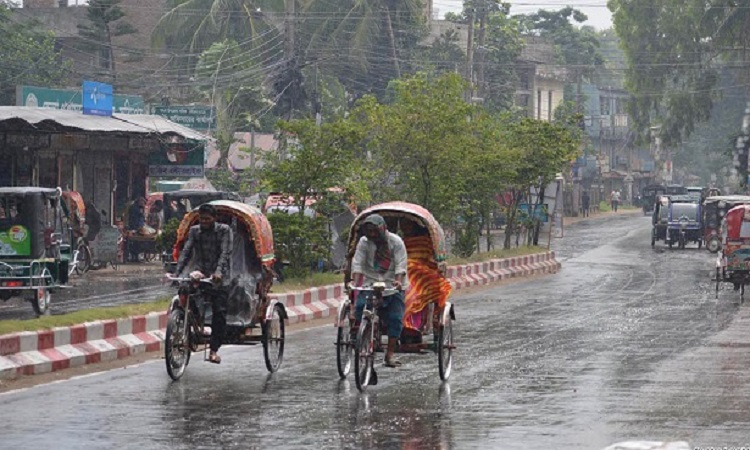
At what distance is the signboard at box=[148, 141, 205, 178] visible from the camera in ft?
158

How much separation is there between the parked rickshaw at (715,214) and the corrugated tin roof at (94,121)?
22.8m

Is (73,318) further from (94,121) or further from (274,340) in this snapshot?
(94,121)

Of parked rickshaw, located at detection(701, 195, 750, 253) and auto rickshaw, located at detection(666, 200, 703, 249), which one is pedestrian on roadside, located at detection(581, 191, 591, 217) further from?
parked rickshaw, located at detection(701, 195, 750, 253)

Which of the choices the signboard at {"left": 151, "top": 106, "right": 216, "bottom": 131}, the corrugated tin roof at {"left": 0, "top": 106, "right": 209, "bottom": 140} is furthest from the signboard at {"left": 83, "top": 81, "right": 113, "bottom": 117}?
the signboard at {"left": 151, "top": 106, "right": 216, "bottom": 131}

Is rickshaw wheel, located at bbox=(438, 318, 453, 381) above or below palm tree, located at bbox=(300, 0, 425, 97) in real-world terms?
below

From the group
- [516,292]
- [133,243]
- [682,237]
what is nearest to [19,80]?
[133,243]

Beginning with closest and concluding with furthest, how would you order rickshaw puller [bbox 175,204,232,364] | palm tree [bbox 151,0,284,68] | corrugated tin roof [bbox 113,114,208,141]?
rickshaw puller [bbox 175,204,232,364] < corrugated tin roof [bbox 113,114,208,141] < palm tree [bbox 151,0,284,68]

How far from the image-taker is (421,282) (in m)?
16.9

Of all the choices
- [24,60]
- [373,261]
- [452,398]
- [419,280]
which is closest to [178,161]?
[24,60]

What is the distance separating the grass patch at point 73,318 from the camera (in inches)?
693

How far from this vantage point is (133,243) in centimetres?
4272

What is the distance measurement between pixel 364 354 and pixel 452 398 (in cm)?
102

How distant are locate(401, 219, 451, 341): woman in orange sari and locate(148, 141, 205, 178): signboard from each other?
3007cm

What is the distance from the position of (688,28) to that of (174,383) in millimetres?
71744
